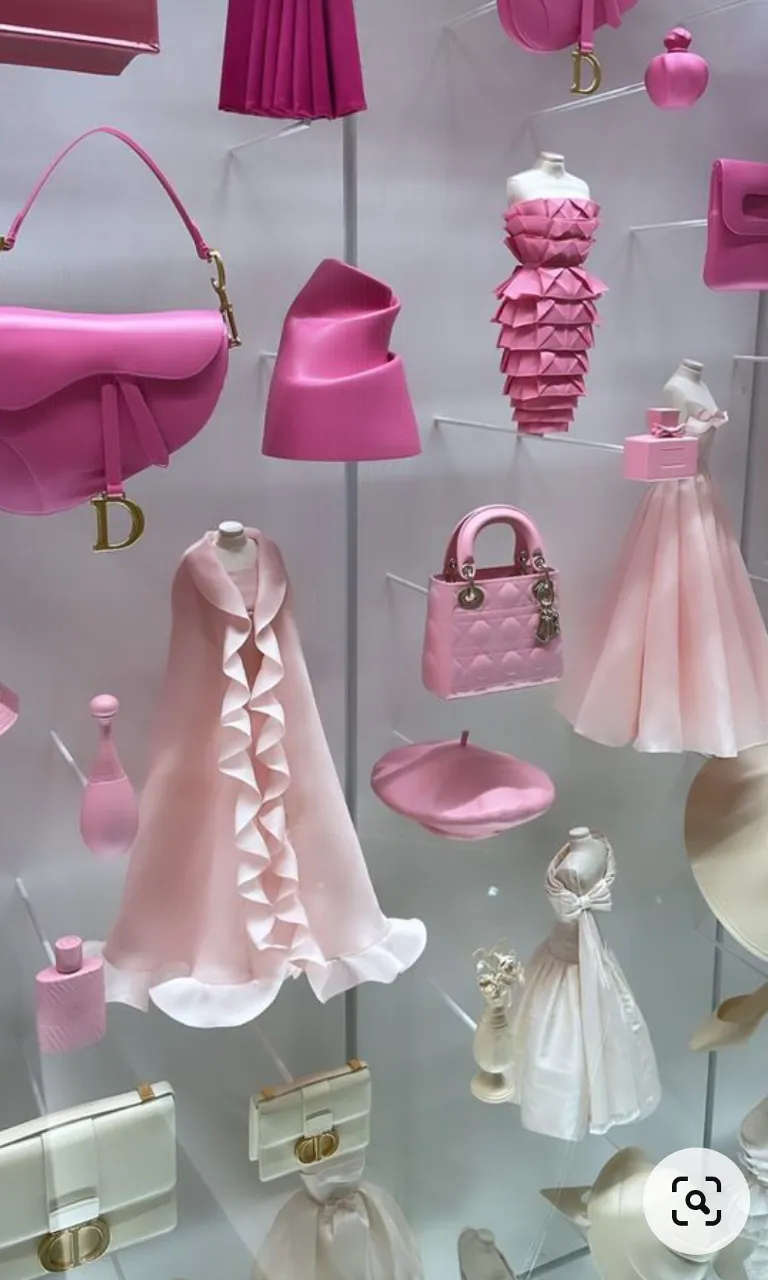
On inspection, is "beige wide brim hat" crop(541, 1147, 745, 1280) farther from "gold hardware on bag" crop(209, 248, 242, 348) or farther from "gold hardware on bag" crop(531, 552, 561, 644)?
"gold hardware on bag" crop(209, 248, 242, 348)

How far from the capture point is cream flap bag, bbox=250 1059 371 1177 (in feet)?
3.71

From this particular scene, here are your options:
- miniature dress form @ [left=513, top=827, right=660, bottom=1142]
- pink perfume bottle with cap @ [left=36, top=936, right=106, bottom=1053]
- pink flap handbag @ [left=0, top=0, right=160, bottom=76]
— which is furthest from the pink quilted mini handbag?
pink flap handbag @ [left=0, top=0, right=160, bottom=76]

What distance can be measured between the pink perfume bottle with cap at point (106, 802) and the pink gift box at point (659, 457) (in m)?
0.59

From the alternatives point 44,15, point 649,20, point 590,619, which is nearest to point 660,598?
point 590,619

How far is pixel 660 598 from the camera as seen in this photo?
129 cm

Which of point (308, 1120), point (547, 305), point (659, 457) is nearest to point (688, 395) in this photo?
point (659, 457)

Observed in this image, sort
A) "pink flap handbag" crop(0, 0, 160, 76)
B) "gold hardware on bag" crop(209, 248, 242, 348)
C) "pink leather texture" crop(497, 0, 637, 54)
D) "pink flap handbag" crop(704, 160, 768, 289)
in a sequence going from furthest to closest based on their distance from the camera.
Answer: "pink flap handbag" crop(704, 160, 768, 289)
"pink leather texture" crop(497, 0, 637, 54)
"gold hardware on bag" crop(209, 248, 242, 348)
"pink flap handbag" crop(0, 0, 160, 76)

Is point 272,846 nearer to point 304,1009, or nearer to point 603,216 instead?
point 304,1009

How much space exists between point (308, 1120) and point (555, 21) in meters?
1.11

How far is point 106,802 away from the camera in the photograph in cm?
99

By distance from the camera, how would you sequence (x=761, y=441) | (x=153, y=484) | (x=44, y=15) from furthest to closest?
(x=761, y=441)
(x=153, y=484)
(x=44, y=15)

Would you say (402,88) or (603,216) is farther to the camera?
(603,216)

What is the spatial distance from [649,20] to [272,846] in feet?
3.52

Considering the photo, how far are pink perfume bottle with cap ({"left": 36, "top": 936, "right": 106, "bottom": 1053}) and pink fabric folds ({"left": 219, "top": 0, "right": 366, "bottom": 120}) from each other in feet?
2.42
